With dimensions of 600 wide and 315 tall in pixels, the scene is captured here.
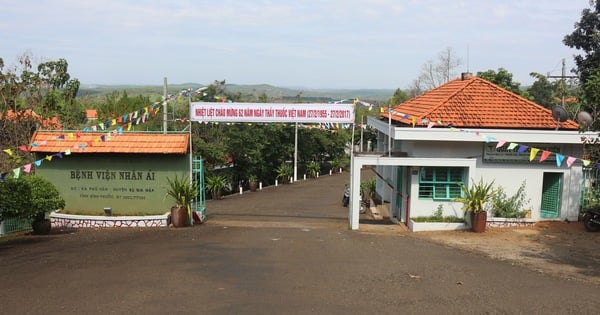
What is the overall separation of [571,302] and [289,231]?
26.1ft

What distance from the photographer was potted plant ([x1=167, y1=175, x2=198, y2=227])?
47.3ft

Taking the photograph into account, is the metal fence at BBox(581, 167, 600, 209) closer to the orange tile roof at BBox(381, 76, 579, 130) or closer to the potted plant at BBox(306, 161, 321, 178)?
the orange tile roof at BBox(381, 76, 579, 130)

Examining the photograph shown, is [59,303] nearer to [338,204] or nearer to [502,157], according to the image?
[502,157]

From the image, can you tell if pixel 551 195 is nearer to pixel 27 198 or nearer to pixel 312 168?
pixel 27 198

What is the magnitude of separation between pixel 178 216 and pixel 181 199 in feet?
1.58

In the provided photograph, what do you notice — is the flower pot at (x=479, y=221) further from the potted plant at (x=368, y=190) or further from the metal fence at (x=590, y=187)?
the potted plant at (x=368, y=190)

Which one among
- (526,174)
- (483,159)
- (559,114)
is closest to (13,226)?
(483,159)

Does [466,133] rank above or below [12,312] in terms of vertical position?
above

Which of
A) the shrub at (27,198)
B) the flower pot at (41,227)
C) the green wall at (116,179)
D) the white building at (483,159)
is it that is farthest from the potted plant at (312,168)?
the flower pot at (41,227)

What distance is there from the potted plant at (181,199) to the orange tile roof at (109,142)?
953 mm

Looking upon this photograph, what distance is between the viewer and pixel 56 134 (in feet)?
49.8

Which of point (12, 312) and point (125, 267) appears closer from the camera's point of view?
point (12, 312)

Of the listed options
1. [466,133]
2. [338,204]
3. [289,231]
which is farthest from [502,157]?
[338,204]

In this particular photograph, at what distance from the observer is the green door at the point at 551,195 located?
15250 mm
